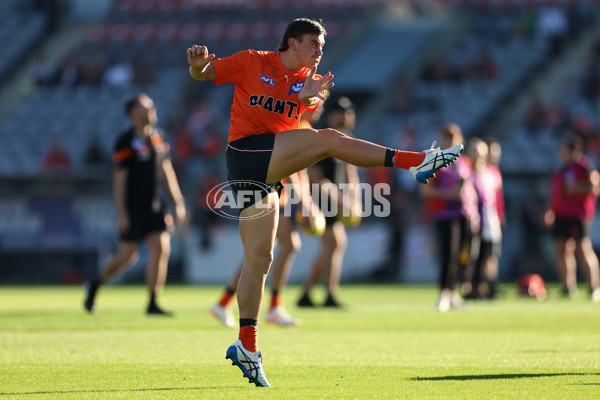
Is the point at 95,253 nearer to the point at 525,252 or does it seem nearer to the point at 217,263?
the point at 217,263

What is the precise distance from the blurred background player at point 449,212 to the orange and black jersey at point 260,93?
21.1 feet

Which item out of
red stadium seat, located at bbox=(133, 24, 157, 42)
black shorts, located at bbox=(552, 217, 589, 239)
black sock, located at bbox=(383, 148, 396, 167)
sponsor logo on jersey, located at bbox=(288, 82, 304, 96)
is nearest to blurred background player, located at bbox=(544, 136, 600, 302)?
black shorts, located at bbox=(552, 217, 589, 239)

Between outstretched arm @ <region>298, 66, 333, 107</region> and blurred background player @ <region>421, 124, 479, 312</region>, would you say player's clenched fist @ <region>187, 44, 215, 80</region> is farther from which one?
blurred background player @ <region>421, 124, 479, 312</region>

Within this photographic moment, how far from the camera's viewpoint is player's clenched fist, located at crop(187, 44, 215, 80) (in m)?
6.22

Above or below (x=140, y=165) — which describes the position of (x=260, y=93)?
above

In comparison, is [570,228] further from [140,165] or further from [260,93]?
[260,93]

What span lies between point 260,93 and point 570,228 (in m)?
10.2

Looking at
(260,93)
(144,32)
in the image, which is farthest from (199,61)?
(144,32)

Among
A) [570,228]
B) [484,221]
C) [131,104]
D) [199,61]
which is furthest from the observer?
[570,228]

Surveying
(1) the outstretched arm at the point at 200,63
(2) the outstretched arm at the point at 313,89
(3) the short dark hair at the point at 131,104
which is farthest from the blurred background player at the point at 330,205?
(2) the outstretched arm at the point at 313,89

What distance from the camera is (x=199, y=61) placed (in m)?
6.23

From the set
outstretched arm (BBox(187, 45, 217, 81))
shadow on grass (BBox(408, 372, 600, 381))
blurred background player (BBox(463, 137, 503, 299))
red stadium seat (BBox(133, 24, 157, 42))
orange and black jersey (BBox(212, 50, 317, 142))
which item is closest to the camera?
shadow on grass (BBox(408, 372, 600, 381))

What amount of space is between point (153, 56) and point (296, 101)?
26.9 meters

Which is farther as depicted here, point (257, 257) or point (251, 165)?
point (257, 257)
